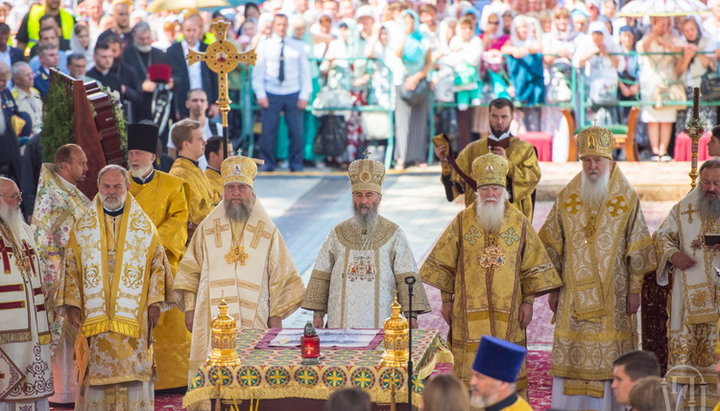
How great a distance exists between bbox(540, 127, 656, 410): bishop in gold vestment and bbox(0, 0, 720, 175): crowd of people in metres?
8.85

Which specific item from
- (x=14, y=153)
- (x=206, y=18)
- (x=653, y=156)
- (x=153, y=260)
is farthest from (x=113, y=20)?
(x=153, y=260)

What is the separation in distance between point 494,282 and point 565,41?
10.2 m

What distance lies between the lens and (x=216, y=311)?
368 inches

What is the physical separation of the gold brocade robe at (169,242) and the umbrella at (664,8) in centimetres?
950

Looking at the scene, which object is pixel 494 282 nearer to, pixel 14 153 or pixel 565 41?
pixel 14 153

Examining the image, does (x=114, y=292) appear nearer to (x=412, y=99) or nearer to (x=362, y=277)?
(x=362, y=277)

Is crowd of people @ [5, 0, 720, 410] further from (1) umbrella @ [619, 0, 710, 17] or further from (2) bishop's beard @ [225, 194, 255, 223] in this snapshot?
(1) umbrella @ [619, 0, 710, 17]

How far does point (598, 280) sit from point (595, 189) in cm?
59

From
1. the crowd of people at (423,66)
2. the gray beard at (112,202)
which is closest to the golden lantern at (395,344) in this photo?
the gray beard at (112,202)

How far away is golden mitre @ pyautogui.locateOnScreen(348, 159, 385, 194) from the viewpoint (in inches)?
360

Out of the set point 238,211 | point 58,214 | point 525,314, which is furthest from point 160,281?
point 525,314

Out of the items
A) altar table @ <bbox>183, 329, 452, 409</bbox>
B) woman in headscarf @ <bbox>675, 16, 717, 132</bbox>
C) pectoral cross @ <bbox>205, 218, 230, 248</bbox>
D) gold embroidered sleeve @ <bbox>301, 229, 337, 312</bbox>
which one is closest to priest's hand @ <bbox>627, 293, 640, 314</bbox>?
gold embroidered sleeve @ <bbox>301, 229, 337, 312</bbox>

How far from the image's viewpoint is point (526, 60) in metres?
18.8

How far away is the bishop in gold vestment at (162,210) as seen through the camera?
10148 mm
